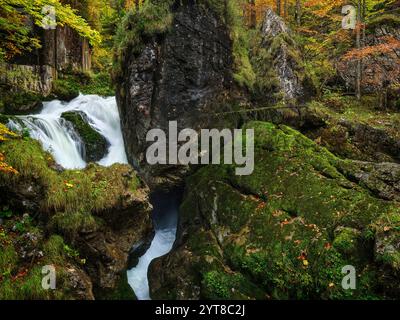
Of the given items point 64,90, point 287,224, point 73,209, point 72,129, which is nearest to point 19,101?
point 64,90

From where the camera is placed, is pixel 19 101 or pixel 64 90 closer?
pixel 19 101

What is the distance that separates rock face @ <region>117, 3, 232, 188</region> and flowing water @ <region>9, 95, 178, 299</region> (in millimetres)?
1038

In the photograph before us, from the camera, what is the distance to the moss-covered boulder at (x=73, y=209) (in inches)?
302

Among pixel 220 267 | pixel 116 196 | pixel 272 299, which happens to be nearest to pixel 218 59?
pixel 116 196

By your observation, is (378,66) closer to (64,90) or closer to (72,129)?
(72,129)

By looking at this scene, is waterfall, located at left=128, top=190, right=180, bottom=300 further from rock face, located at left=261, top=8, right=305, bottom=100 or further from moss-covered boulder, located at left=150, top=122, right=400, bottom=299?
rock face, located at left=261, top=8, right=305, bottom=100

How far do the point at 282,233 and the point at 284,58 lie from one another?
807 cm

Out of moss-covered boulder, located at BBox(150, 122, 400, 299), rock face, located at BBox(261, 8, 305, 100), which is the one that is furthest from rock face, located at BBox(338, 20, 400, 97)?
moss-covered boulder, located at BBox(150, 122, 400, 299)

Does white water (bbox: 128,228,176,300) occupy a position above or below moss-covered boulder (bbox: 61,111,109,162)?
below

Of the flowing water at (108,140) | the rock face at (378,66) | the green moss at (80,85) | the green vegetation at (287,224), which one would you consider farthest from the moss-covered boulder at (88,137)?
the rock face at (378,66)

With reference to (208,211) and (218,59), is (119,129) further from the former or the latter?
(208,211)

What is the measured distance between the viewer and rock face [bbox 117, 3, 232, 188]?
37.0 feet

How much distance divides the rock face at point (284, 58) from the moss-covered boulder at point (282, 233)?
3.40m

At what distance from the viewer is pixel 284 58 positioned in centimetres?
1366
